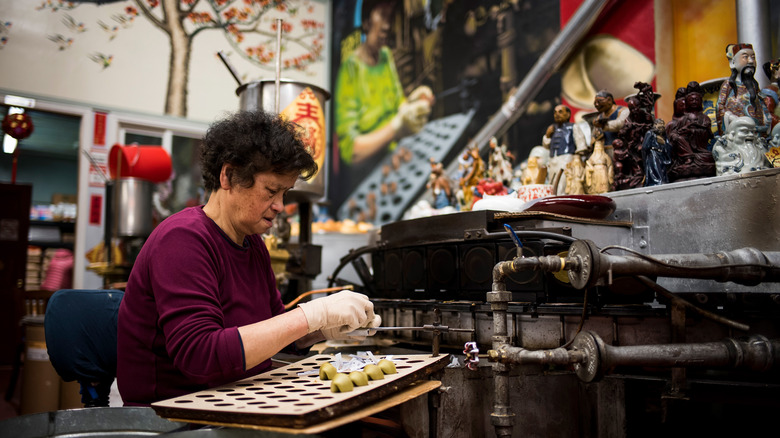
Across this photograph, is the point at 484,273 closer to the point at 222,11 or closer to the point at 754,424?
the point at 754,424

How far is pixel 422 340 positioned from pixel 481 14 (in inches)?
165

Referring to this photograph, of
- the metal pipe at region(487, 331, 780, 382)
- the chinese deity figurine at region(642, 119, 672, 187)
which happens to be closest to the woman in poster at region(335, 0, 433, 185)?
the chinese deity figurine at region(642, 119, 672, 187)

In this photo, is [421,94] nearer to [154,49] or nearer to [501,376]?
[154,49]

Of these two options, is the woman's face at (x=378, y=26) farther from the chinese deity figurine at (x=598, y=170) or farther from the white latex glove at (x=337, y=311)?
the white latex glove at (x=337, y=311)

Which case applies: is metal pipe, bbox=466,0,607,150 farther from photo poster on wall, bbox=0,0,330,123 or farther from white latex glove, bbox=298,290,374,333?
white latex glove, bbox=298,290,374,333

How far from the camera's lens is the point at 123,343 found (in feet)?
5.23

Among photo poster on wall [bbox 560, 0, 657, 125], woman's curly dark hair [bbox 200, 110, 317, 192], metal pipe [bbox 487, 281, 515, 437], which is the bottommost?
metal pipe [bbox 487, 281, 515, 437]

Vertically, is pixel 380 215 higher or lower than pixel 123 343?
higher

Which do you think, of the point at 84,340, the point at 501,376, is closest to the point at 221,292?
the point at 84,340

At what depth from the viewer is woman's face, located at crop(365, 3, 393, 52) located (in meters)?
7.28

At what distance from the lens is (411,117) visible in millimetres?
6777

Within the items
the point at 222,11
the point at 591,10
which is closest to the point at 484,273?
the point at 591,10

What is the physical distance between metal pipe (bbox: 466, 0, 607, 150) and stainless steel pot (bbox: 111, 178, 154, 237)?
129 inches

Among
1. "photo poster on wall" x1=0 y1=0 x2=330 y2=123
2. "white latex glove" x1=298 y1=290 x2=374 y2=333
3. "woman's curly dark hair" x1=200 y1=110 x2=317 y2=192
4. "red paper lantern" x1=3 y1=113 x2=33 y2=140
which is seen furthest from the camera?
"photo poster on wall" x1=0 y1=0 x2=330 y2=123
